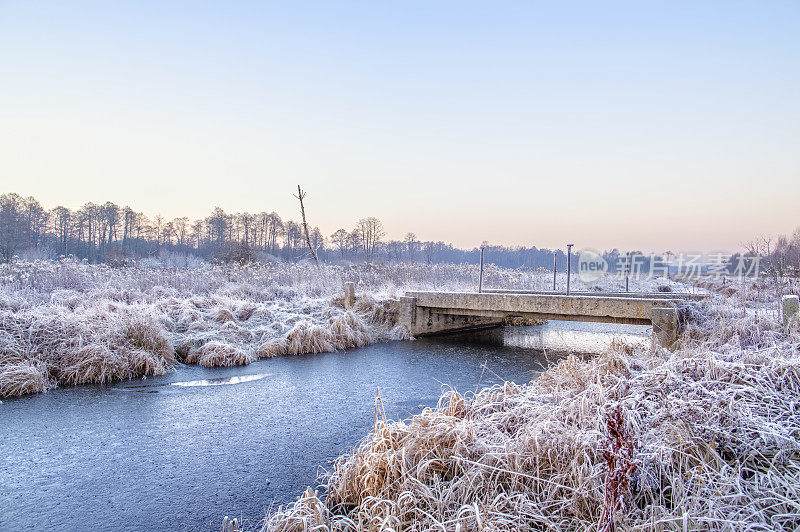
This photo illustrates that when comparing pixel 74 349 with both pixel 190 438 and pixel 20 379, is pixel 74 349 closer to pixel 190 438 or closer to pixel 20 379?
pixel 20 379

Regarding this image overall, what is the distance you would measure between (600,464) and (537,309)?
7.47 metres

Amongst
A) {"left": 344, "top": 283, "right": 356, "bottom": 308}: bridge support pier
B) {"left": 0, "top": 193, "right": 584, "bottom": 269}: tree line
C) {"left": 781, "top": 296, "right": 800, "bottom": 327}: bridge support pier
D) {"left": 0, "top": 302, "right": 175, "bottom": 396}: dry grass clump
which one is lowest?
{"left": 0, "top": 302, "right": 175, "bottom": 396}: dry grass clump

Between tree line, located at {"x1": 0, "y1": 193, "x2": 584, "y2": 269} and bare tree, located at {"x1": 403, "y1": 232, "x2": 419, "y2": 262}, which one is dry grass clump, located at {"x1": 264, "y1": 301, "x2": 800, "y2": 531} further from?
bare tree, located at {"x1": 403, "y1": 232, "x2": 419, "y2": 262}

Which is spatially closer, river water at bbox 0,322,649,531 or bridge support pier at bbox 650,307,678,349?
river water at bbox 0,322,649,531

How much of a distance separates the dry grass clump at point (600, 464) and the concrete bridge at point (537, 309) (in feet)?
12.9

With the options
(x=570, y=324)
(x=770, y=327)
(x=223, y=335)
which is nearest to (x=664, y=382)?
(x=770, y=327)

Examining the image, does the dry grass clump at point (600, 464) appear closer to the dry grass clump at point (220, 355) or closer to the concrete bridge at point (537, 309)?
the concrete bridge at point (537, 309)

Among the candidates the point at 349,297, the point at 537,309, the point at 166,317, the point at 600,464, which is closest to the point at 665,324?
the point at 537,309

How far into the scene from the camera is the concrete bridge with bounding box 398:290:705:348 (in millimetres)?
7934

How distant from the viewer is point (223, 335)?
8984 mm

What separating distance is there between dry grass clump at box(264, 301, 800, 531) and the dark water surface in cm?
96

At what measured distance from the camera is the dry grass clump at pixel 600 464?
2.23 m

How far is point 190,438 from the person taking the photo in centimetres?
468

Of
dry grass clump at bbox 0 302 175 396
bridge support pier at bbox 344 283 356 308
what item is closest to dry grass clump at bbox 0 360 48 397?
dry grass clump at bbox 0 302 175 396
